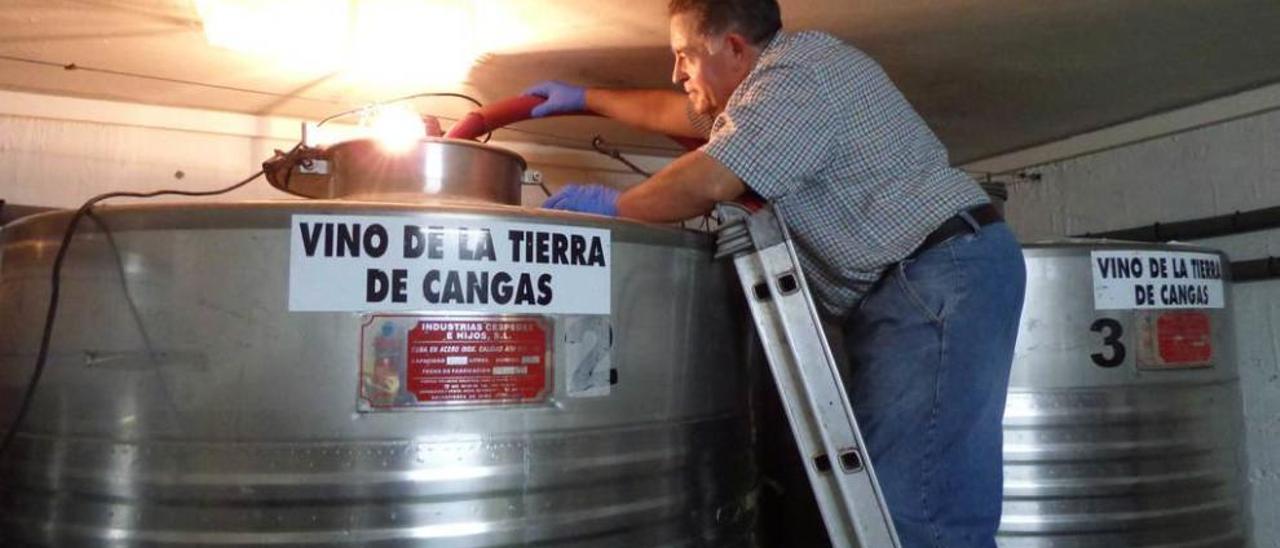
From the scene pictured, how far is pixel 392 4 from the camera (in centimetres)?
163

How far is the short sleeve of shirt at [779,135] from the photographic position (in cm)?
124

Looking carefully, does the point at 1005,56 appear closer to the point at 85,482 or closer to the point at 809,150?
the point at 809,150

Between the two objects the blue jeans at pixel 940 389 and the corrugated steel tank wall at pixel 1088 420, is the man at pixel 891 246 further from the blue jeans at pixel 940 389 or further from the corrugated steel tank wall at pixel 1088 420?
the corrugated steel tank wall at pixel 1088 420

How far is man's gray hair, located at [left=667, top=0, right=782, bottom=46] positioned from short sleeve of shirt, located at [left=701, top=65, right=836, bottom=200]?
0.57 ft

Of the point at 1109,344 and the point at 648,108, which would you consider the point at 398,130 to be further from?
the point at 1109,344

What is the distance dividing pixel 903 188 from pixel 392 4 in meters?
0.93

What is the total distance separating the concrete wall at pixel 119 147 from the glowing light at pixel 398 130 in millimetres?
496

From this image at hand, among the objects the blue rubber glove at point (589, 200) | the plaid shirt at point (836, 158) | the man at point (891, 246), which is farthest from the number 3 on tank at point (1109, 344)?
the blue rubber glove at point (589, 200)

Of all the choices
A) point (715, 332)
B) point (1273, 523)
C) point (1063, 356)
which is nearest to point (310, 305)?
point (715, 332)

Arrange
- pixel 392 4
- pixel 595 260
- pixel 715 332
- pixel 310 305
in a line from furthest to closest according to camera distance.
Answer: pixel 392 4 → pixel 715 332 → pixel 595 260 → pixel 310 305

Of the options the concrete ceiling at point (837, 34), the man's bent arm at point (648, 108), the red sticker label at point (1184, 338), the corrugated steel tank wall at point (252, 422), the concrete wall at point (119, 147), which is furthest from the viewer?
the concrete wall at point (119, 147)

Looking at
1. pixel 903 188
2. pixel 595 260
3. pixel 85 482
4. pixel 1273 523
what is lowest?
pixel 1273 523

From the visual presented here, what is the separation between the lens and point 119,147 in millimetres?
2225

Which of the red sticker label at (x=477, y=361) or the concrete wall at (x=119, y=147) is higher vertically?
the concrete wall at (x=119, y=147)
